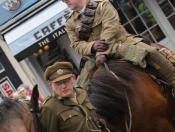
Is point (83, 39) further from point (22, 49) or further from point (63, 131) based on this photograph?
point (22, 49)

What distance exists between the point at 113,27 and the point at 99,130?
1.73 metres

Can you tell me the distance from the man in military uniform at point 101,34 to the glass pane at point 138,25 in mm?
6875

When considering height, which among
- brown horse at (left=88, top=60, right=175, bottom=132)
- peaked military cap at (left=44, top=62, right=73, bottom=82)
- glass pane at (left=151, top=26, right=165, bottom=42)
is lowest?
glass pane at (left=151, top=26, right=165, bottom=42)

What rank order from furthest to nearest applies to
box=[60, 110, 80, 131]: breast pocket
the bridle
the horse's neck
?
1. box=[60, 110, 80, 131]: breast pocket
2. the bridle
3. the horse's neck

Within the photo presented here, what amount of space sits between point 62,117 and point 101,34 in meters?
1.88

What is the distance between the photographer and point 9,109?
3.15 m

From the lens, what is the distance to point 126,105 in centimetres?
471

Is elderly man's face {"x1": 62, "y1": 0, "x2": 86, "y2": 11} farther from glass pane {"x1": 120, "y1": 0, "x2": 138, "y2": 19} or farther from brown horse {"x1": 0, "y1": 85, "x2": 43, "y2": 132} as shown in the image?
glass pane {"x1": 120, "y1": 0, "x2": 138, "y2": 19}

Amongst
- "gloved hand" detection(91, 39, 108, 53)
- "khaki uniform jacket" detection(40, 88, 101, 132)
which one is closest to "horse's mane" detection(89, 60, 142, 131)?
"gloved hand" detection(91, 39, 108, 53)

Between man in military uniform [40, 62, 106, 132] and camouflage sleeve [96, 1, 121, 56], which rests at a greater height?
camouflage sleeve [96, 1, 121, 56]

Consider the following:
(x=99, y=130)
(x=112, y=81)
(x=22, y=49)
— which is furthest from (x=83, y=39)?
(x=22, y=49)

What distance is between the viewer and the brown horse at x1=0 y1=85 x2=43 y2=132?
2980 millimetres

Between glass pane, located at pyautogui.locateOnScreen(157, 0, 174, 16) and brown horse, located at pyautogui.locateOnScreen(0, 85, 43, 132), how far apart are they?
967cm

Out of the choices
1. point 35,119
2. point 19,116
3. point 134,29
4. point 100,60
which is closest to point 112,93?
point 100,60
